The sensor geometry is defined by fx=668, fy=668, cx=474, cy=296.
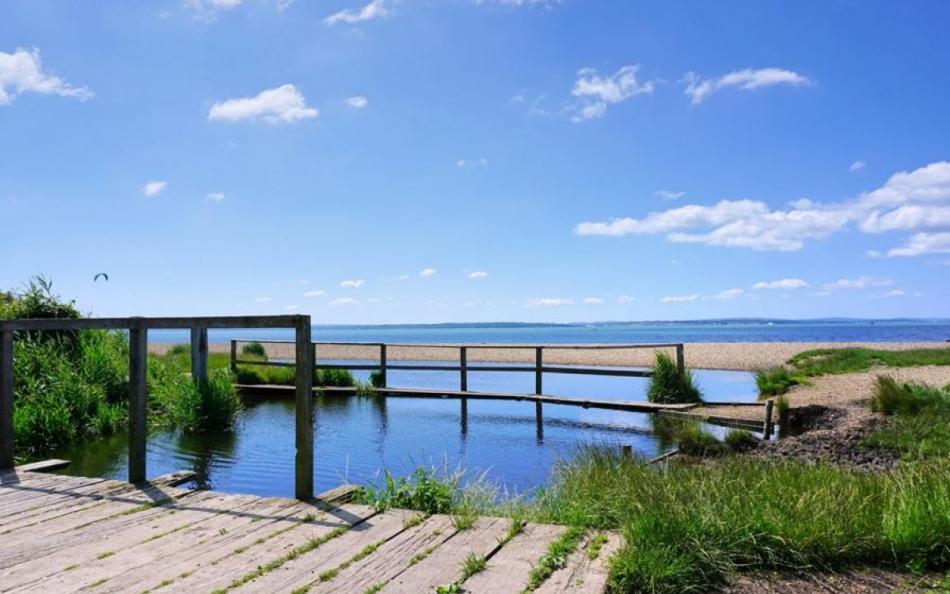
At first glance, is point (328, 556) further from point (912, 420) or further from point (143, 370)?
point (912, 420)

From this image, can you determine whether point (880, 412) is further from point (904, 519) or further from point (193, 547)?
point (193, 547)

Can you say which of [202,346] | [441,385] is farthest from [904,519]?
[441,385]

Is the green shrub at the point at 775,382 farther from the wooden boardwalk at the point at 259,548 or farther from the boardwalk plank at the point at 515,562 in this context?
the wooden boardwalk at the point at 259,548

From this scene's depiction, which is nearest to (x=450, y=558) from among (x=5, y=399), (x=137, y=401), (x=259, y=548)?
(x=259, y=548)

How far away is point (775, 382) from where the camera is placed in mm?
14695

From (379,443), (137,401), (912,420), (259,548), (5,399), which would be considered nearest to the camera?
(259,548)

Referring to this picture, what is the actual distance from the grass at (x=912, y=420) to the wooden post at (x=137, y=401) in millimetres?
7049

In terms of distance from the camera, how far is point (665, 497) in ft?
13.0

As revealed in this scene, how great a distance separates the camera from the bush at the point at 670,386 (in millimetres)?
13117

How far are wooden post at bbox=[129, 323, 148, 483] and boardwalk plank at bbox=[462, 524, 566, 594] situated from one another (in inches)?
127

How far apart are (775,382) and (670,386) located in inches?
122

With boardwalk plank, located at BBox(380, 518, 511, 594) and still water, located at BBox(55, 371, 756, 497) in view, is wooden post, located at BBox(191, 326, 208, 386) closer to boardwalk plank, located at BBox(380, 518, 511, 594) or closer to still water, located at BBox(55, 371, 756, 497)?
still water, located at BBox(55, 371, 756, 497)

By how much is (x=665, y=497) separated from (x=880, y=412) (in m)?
7.85

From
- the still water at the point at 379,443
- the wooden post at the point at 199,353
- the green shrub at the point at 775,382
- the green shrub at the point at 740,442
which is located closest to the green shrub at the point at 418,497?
the still water at the point at 379,443
